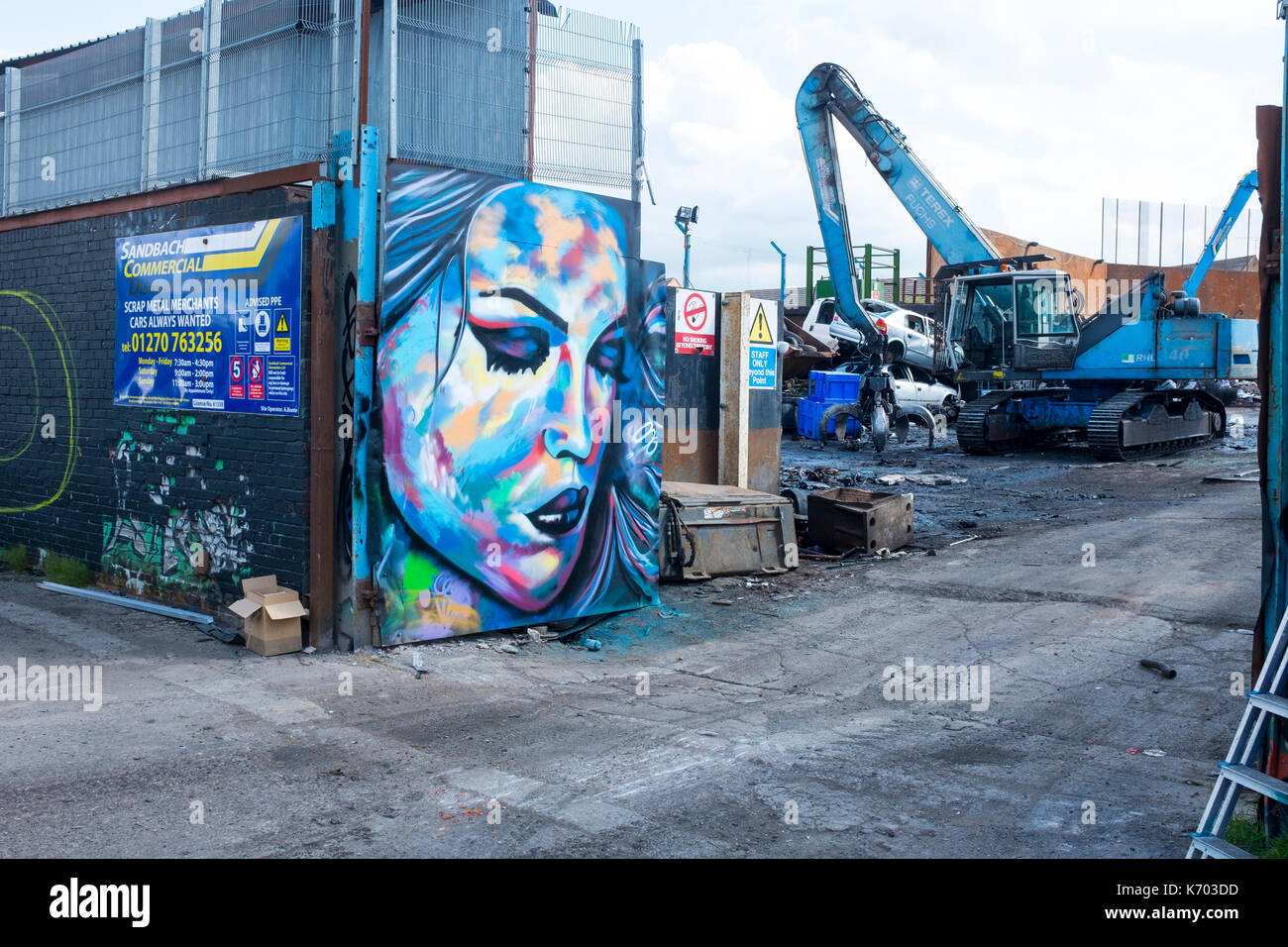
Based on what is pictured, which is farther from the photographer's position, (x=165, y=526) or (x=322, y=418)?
(x=165, y=526)

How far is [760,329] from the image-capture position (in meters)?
13.3

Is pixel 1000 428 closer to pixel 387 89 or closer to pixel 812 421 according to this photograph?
pixel 812 421

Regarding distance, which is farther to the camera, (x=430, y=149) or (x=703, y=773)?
(x=430, y=149)

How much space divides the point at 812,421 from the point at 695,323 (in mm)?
12334

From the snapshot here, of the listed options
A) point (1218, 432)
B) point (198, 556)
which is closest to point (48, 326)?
point (198, 556)

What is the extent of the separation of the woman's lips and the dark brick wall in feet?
5.74

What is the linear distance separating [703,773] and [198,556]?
4.91 m

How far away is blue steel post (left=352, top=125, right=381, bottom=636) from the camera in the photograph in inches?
295

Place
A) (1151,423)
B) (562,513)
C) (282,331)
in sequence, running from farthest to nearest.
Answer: (1151,423)
(562,513)
(282,331)

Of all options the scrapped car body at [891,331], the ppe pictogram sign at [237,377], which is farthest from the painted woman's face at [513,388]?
the scrapped car body at [891,331]

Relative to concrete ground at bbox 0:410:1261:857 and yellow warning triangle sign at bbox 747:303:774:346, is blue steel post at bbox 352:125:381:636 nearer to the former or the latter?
concrete ground at bbox 0:410:1261:857

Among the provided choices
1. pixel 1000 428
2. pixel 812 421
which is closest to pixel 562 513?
pixel 1000 428

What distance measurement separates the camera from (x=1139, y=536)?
39.1 ft

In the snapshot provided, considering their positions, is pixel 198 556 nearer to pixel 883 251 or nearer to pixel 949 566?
pixel 949 566
